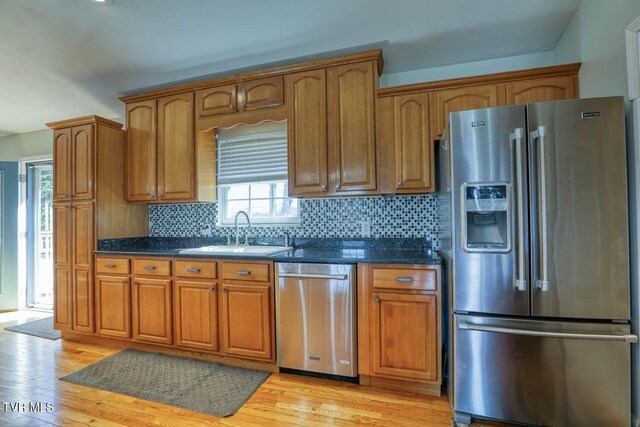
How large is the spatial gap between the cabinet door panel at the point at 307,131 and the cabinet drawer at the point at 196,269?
0.89 meters

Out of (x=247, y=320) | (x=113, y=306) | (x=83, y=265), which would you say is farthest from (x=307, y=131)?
(x=83, y=265)

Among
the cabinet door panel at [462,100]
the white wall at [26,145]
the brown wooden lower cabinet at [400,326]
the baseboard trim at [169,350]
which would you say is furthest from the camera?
the white wall at [26,145]

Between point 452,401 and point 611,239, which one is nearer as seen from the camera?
point 611,239

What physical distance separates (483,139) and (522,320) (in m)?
0.99

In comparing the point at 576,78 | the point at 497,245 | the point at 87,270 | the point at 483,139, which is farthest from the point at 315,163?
the point at 87,270

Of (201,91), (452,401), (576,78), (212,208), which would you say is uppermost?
(201,91)

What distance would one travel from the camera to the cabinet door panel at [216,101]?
2.72 metres

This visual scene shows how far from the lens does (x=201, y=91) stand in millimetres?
2820

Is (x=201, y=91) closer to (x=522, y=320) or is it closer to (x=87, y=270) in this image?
(x=87, y=270)

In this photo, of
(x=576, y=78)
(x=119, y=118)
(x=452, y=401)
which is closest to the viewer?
(x=452, y=401)

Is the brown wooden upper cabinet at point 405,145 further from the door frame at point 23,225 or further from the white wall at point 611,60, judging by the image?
the door frame at point 23,225

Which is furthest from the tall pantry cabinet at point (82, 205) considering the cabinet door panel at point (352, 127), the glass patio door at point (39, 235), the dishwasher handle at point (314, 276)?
the cabinet door panel at point (352, 127)

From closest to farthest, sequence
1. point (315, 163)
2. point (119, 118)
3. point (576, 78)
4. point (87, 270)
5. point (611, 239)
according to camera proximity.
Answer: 1. point (611, 239)
2. point (576, 78)
3. point (315, 163)
4. point (87, 270)
5. point (119, 118)

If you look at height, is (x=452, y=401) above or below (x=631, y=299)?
below
